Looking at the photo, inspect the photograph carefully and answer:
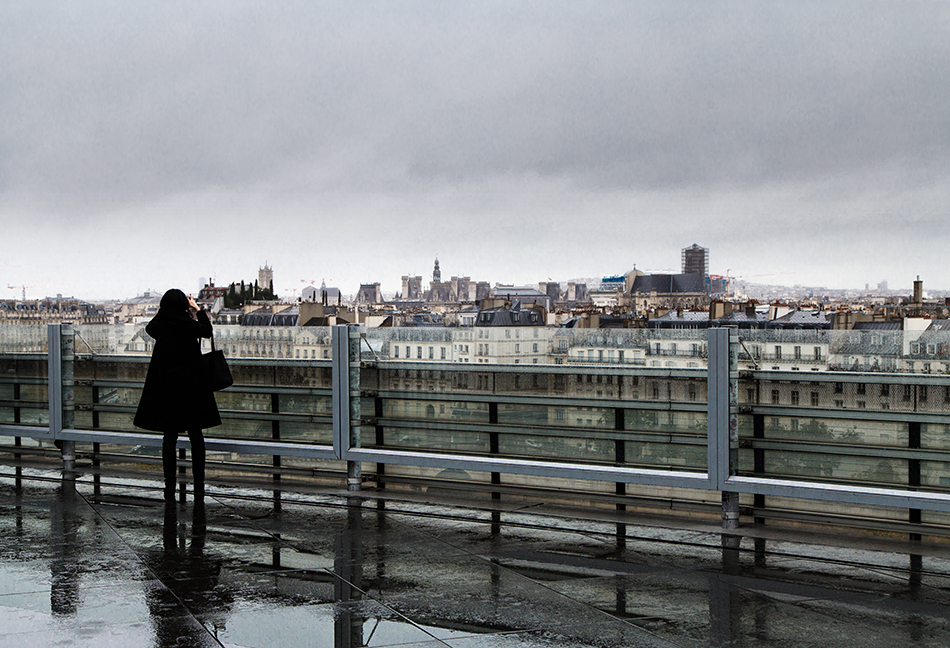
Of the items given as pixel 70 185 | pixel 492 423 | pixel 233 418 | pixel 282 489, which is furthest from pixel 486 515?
pixel 70 185

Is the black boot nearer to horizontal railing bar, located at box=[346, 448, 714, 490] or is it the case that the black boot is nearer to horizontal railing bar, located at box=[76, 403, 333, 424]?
horizontal railing bar, located at box=[76, 403, 333, 424]

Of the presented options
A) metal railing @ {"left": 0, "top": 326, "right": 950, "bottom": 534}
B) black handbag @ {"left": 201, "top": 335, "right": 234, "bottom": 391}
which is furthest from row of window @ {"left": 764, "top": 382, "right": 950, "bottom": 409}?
black handbag @ {"left": 201, "top": 335, "right": 234, "bottom": 391}

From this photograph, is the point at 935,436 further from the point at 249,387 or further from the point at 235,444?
the point at 249,387

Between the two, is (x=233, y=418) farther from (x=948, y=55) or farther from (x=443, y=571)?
(x=948, y=55)

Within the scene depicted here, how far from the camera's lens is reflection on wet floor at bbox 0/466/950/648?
4070mm

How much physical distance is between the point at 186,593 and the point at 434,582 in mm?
1156

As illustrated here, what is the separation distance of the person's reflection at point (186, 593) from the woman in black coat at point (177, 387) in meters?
1.28

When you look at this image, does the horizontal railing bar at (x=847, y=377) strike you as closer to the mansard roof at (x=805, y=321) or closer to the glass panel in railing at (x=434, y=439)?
the glass panel in railing at (x=434, y=439)

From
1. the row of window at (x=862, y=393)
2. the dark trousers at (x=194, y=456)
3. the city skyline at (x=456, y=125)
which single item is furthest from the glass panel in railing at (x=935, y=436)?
the city skyline at (x=456, y=125)

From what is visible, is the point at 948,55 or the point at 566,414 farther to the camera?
the point at 948,55

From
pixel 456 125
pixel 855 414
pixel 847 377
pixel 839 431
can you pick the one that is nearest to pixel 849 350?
pixel 847 377

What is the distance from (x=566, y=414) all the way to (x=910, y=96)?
20035 cm

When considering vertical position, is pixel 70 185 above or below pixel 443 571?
above

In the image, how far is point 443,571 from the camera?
5078mm
